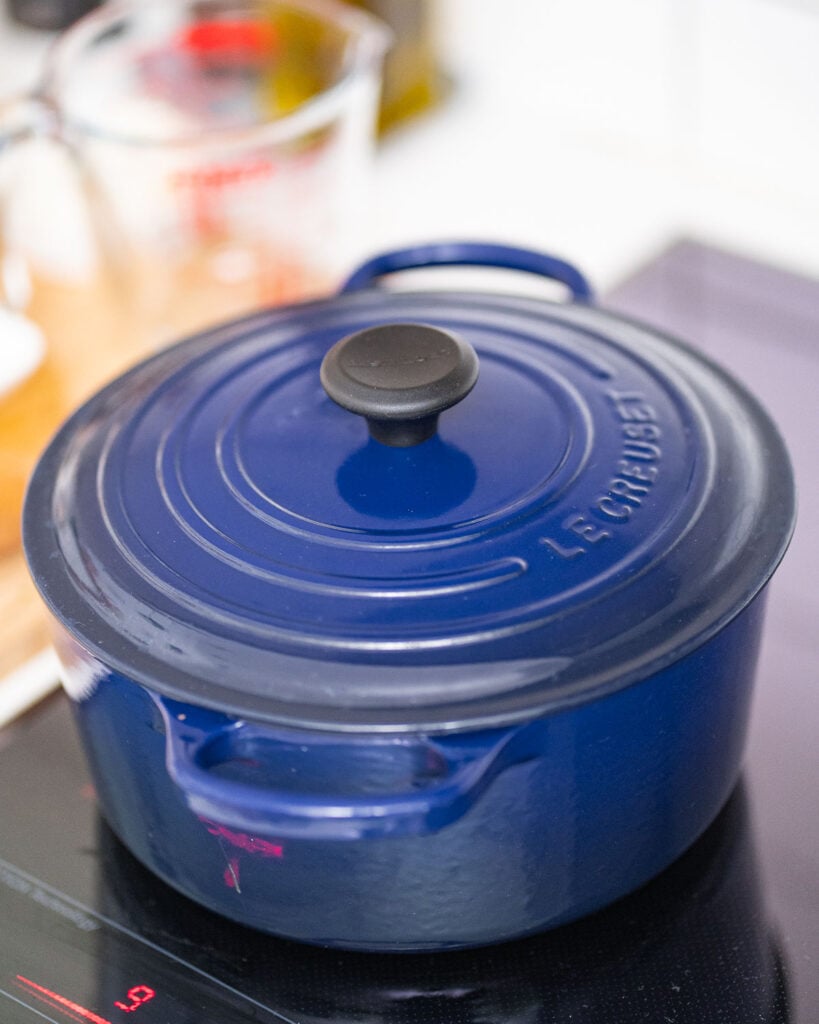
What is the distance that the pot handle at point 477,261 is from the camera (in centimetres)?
79

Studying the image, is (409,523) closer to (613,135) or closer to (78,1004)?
(78,1004)

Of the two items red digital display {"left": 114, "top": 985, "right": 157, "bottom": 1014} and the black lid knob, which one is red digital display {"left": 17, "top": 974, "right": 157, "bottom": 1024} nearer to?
red digital display {"left": 114, "top": 985, "right": 157, "bottom": 1014}

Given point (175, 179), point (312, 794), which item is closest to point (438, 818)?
point (312, 794)

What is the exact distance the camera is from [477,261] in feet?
2.60

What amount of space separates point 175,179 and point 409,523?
0.52 metres

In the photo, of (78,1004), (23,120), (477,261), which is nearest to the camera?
(78,1004)

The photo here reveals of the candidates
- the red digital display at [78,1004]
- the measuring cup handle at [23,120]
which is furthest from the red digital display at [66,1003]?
the measuring cup handle at [23,120]

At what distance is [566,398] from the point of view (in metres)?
0.65

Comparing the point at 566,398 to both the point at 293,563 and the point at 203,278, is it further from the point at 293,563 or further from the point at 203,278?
the point at 203,278

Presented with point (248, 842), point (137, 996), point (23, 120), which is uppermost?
point (23, 120)

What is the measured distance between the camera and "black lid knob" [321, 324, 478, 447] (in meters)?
0.56

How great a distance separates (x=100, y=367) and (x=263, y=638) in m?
0.60

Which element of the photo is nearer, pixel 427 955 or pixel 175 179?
pixel 427 955

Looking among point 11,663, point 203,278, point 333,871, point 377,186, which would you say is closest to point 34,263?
point 203,278
